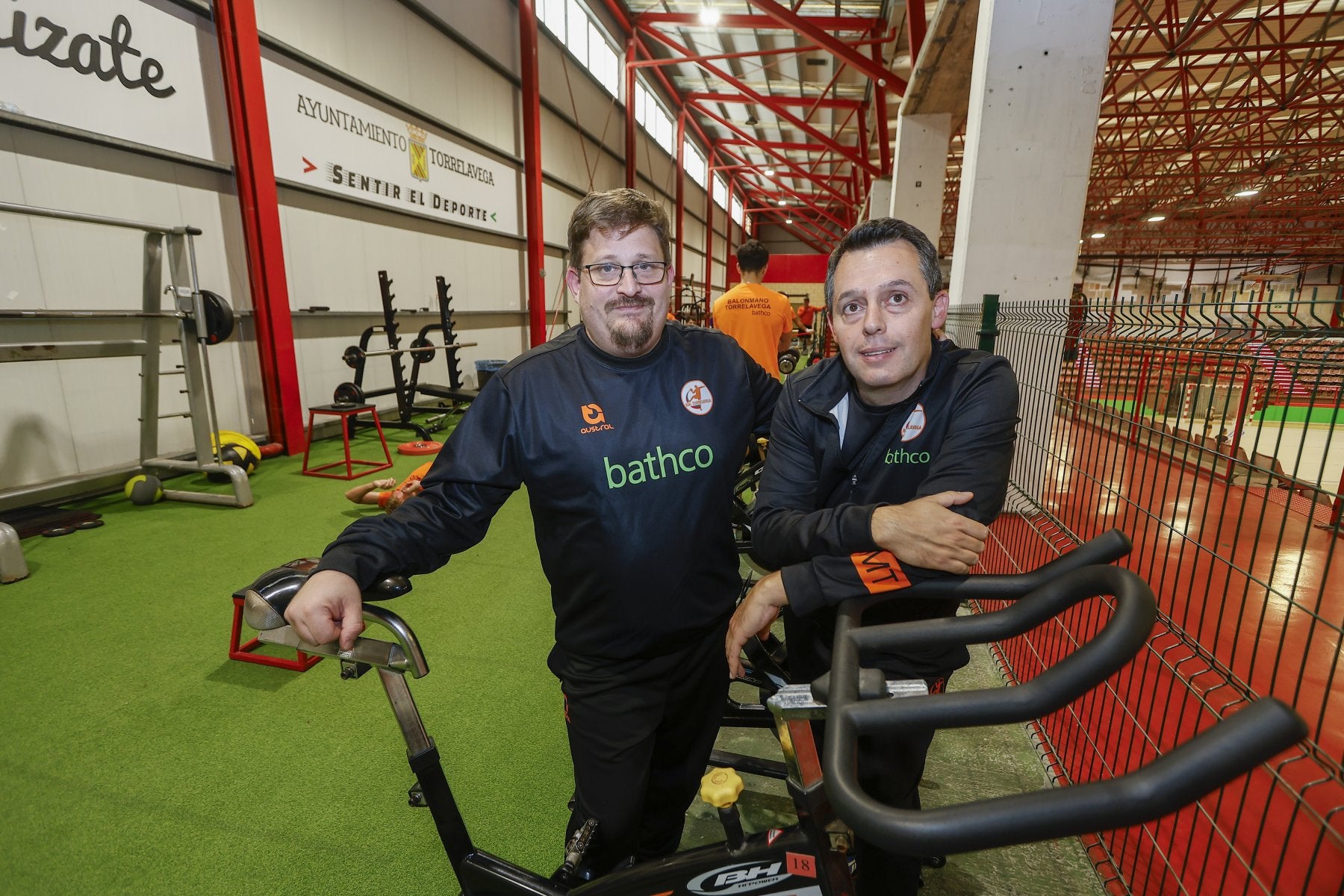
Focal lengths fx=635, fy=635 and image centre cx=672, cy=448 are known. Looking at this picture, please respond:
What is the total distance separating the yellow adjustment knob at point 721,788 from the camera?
91 centimetres

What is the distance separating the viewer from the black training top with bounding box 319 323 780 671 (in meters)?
1.36

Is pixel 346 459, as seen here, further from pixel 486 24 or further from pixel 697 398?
pixel 486 24

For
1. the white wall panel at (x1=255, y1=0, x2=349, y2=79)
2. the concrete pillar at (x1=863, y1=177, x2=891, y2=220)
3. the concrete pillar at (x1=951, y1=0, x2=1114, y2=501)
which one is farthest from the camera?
the concrete pillar at (x1=863, y1=177, x2=891, y2=220)

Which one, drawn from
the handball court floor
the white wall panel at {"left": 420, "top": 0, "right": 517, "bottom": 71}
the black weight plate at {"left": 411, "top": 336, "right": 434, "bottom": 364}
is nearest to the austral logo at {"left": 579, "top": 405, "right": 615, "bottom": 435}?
the handball court floor

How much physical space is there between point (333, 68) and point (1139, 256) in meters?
33.4

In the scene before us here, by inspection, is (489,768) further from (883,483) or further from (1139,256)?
(1139,256)

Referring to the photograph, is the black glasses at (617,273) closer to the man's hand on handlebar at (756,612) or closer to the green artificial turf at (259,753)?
the man's hand on handlebar at (756,612)

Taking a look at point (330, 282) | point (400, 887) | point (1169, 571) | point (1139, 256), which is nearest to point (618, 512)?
point (400, 887)

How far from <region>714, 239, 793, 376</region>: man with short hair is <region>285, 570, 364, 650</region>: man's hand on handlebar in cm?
381

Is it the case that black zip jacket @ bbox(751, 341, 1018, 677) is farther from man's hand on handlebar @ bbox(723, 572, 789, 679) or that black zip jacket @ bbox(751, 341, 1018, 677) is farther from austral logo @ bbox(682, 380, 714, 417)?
austral logo @ bbox(682, 380, 714, 417)

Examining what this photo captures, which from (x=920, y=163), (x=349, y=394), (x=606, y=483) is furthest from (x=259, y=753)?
(x=920, y=163)

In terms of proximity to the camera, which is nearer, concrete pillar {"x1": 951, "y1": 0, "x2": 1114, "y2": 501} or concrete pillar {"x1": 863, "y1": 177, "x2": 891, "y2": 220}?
concrete pillar {"x1": 951, "y1": 0, "x2": 1114, "y2": 501}

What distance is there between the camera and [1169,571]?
370 cm

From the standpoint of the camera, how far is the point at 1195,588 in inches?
138
